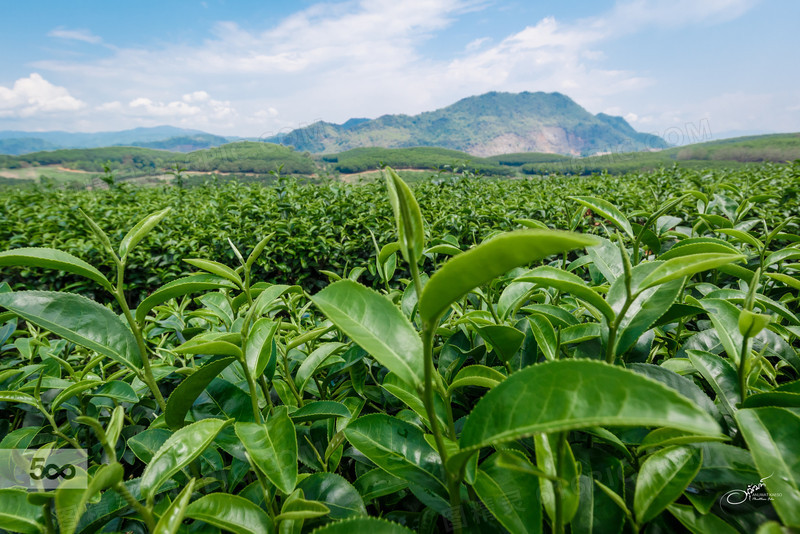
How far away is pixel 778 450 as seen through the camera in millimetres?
551

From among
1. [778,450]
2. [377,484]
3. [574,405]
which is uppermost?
[574,405]

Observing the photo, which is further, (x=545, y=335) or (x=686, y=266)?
(x=545, y=335)

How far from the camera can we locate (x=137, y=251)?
5.07 meters

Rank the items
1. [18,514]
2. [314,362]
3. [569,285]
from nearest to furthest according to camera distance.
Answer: [18,514], [569,285], [314,362]

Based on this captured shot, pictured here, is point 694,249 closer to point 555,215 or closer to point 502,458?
point 502,458

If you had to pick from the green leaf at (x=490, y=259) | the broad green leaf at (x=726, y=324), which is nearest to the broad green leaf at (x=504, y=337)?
the green leaf at (x=490, y=259)

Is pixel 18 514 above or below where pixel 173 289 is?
below

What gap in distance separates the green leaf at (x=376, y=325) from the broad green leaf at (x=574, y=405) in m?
0.12

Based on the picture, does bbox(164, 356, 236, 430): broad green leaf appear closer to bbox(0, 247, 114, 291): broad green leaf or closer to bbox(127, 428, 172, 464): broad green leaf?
bbox(127, 428, 172, 464): broad green leaf

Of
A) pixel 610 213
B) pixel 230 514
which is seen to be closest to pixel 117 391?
pixel 230 514

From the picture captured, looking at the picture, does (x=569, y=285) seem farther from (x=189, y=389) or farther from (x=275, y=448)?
(x=189, y=389)

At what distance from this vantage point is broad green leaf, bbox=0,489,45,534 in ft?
2.13

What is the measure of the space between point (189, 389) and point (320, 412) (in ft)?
0.87

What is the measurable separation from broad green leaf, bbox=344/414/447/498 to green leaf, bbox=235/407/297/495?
0.36 ft
